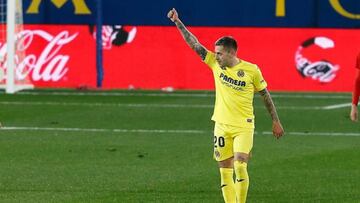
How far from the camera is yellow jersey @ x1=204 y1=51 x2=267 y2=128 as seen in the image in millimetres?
12156

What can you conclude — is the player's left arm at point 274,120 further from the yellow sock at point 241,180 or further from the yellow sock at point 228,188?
the yellow sock at point 228,188

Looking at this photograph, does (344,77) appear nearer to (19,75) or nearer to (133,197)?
(19,75)

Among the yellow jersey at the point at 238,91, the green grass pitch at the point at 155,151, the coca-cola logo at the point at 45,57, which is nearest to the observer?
the yellow jersey at the point at 238,91

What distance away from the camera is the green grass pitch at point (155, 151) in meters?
14.1

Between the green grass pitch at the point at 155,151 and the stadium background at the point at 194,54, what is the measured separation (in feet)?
4.99

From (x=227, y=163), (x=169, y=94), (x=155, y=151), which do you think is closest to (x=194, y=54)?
(x=169, y=94)

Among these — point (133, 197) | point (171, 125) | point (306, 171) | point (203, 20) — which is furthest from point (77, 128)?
point (203, 20)

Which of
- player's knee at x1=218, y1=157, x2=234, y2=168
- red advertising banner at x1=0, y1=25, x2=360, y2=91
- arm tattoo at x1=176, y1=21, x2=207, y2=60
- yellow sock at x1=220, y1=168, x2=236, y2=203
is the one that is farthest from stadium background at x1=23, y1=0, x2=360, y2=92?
yellow sock at x1=220, y1=168, x2=236, y2=203

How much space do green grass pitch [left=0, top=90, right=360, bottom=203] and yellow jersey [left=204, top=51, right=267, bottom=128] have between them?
1.45 m

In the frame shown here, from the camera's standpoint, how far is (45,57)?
101 feet

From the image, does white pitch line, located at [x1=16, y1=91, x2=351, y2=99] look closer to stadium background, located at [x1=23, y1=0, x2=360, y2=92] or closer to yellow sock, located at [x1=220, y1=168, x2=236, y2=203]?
stadium background, located at [x1=23, y1=0, x2=360, y2=92]

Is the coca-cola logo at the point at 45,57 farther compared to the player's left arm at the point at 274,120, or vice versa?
the coca-cola logo at the point at 45,57

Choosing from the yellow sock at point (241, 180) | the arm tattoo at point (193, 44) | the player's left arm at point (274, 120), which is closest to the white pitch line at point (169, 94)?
the arm tattoo at point (193, 44)

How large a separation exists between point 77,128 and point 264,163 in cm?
577
